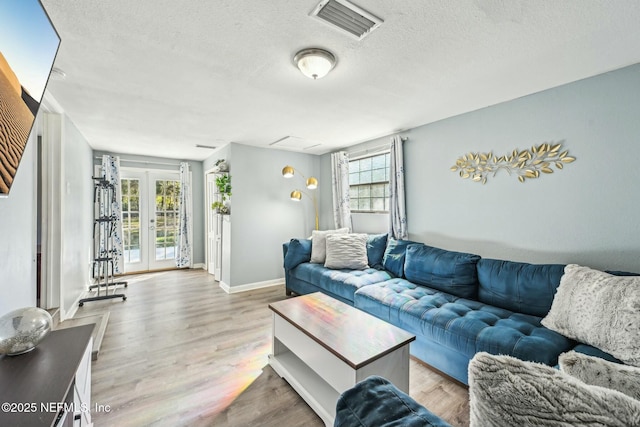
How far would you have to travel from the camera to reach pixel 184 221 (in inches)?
214

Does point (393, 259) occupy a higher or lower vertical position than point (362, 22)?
lower

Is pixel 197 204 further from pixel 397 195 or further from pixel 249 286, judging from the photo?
pixel 397 195

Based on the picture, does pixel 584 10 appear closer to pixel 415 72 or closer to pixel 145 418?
pixel 415 72

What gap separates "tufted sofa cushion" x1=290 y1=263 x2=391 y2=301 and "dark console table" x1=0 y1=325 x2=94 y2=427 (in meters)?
2.14

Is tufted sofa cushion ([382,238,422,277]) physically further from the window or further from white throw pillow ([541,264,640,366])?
white throw pillow ([541,264,640,366])

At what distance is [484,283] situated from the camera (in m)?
2.35

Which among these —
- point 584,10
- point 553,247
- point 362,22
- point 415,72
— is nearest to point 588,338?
point 553,247

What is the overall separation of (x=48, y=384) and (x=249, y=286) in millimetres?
3252

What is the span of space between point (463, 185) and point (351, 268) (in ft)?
5.36

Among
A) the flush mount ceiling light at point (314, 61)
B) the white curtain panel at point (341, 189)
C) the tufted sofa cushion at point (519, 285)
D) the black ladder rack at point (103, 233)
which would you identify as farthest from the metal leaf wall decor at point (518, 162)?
the black ladder rack at point (103, 233)

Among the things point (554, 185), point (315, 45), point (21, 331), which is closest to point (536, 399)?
point (21, 331)

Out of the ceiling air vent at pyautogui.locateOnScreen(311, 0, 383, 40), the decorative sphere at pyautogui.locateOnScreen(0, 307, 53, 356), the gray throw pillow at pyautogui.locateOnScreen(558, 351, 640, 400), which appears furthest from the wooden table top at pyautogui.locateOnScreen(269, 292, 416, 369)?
the ceiling air vent at pyautogui.locateOnScreen(311, 0, 383, 40)

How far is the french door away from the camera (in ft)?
16.9

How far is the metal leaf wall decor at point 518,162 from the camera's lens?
2260 millimetres
